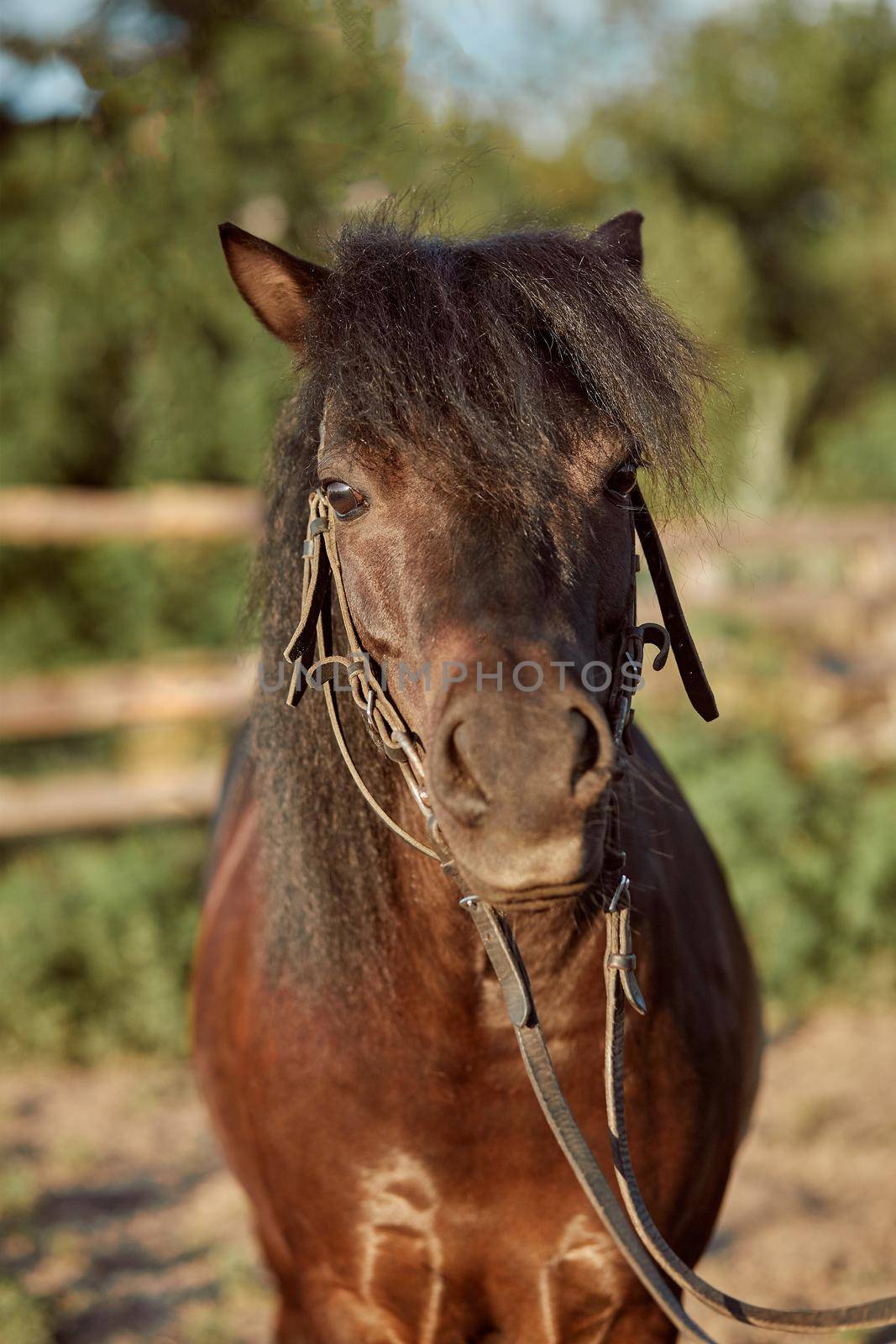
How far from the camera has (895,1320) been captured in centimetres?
156

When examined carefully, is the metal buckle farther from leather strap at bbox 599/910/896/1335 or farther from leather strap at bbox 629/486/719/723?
leather strap at bbox 629/486/719/723

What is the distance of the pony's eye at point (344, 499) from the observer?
1595 mm

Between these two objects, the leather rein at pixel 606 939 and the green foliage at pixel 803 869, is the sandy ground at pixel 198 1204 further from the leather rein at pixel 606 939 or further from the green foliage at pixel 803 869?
the leather rein at pixel 606 939

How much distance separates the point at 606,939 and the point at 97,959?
4112mm

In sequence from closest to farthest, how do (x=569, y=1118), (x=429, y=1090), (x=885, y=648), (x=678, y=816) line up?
(x=569, y=1118)
(x=429, y=1090)
(x=678, y=816)
(x=885, y=648)

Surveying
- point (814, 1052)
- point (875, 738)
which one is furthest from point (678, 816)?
point (875, 738)

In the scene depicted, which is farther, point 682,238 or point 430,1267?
point 682,238

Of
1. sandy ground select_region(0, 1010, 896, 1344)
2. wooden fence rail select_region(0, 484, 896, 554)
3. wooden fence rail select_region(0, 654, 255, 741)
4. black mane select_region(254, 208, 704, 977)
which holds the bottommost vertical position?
sandy ground select_region(0, 1010, 896, 1344)

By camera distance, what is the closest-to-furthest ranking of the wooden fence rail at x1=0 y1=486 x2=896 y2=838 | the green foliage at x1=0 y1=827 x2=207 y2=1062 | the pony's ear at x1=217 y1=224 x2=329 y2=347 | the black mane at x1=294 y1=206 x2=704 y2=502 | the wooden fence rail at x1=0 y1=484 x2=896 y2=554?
the black mane at x1=294 y1=206 x2=704 y2=502 → the pony's ear at x1=217 y1=224 x2=329 y2=347 → the green foliage at x1=0 y1=827 x2=207 y2=1062 → the wooden fence rail at x1=0 y1=486 x2=896 y2=838 → the wooden fence rail at x1=0 y1=484 x2=896 y2=554

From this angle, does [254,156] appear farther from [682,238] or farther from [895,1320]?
[682,238]

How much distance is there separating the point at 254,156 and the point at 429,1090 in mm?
3990

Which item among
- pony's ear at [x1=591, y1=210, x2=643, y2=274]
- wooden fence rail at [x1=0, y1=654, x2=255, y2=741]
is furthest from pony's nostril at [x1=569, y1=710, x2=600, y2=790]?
wooden fence rail at [x1=0, y1=654, x2=255, y2=741]

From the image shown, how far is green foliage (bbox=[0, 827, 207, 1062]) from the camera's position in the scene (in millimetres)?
5172

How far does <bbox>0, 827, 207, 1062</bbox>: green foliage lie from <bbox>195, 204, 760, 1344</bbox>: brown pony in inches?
119
